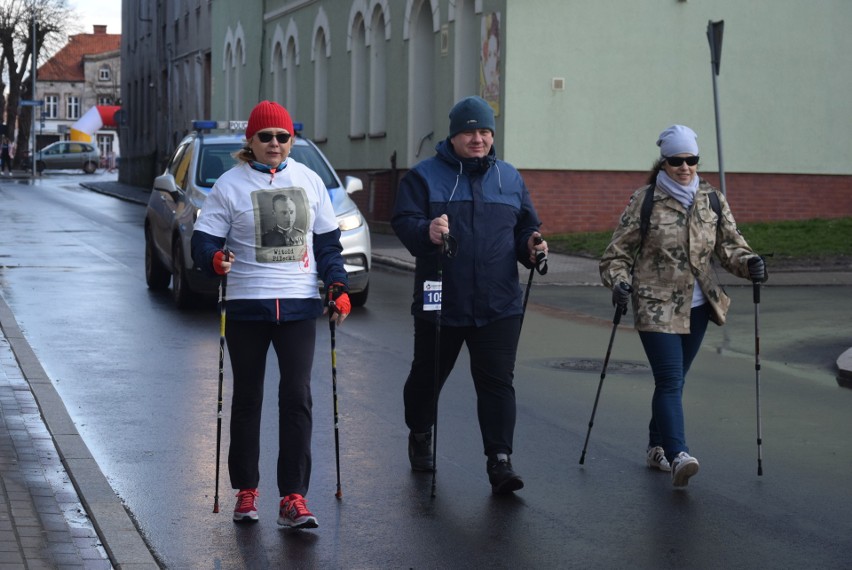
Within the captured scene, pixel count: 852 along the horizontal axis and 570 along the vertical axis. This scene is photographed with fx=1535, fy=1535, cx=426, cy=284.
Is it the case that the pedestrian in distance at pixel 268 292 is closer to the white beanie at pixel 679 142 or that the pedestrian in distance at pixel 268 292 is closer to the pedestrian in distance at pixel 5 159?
the white beanie at pixel 679 142

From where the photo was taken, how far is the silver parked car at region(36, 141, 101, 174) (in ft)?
274

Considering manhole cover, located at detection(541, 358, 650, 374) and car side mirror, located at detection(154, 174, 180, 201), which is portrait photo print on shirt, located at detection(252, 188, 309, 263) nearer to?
manhole cover, located at detection(541, 358, 650, 374)

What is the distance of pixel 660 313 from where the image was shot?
7578mm

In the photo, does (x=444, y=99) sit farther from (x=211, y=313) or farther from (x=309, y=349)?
(x=309, y=349)

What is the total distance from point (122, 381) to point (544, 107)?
1689cm

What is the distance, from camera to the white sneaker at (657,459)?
7.75m

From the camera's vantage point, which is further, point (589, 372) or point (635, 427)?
point (589, 372)

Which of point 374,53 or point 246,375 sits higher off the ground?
point 374,53

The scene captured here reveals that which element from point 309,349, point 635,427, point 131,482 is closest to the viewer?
point 309,349

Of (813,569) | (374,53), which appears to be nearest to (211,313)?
(813,569)

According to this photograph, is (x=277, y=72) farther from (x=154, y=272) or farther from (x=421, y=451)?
(x=421, y=451)

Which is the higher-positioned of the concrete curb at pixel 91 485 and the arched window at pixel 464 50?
the arched window at pixel 464 50

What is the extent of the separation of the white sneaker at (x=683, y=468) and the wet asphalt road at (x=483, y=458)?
10 centimetres

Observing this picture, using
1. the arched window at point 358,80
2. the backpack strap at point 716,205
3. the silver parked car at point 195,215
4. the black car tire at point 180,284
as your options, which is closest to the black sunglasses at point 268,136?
the backpack strap at point 716,205
